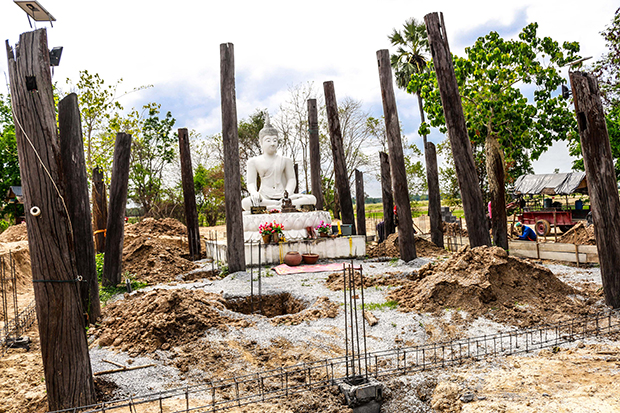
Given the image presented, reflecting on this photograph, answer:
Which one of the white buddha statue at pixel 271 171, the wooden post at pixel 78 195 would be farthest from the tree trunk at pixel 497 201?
the wooden post at pixel 78 195

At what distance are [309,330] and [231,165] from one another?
4732 millimetres

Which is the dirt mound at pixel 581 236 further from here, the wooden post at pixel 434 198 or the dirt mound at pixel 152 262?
the dirt mound at pixel 152 262

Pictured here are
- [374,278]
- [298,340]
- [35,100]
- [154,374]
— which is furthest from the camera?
[374,278]

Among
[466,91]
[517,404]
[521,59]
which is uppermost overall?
[521,59]

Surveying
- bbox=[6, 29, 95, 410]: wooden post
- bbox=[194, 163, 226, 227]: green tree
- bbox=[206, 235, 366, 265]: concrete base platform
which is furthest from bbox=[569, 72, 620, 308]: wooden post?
bbox=[194, 163, 226, 227]: green tree

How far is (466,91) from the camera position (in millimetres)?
12789

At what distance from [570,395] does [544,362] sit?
30.8 inches

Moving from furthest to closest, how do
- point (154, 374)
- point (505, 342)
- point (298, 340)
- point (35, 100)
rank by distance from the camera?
point (298, 340) < point (505, 342) < point (154, 374) < point (35, 100)

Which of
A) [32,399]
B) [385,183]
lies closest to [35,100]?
[32,399]

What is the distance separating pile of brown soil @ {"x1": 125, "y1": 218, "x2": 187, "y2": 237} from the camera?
48.0 ft

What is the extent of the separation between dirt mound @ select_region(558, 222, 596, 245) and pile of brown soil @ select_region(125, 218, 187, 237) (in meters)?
12.2

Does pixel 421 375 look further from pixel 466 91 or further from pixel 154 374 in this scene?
pixel 466 91

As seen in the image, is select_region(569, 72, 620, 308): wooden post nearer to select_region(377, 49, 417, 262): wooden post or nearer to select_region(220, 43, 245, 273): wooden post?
select_region(377, 49, 417, 262): wooden post

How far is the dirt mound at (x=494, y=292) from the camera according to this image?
5590 mm
